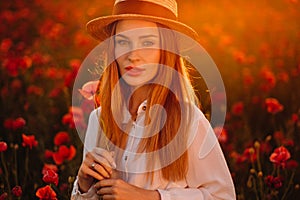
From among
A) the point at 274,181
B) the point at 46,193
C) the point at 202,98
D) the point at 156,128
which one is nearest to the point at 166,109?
the point at 156,128

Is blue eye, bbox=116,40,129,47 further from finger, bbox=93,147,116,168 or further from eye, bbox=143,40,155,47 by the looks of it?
finger, bbox=93,147,116,168

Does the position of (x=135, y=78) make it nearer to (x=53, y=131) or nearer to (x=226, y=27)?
(x=53, y=131)

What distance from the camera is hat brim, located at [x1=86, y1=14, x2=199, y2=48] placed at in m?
2.47

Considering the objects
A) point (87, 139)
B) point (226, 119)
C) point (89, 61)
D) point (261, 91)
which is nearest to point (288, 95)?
point (261, 91)

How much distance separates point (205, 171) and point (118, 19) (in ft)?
2.00

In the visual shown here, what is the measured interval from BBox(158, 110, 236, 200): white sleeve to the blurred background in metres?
0.66

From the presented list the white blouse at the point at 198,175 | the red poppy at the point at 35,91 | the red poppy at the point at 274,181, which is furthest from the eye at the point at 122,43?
the red poppy at the point at 35,91

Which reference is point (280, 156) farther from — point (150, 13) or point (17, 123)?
point (17, 123)

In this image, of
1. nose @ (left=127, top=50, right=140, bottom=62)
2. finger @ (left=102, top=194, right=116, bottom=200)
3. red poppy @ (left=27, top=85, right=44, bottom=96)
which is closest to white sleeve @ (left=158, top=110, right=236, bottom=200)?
finger @ (left=102, top=194, right=116, bottom=200)

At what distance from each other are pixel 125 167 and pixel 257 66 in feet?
11.1

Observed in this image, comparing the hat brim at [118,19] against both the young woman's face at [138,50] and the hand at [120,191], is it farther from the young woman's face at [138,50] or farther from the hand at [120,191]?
the hand at [120,191]

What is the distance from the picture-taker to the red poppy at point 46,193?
2.84 metres

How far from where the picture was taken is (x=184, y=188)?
98.3 inches

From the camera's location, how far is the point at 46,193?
2.85m
